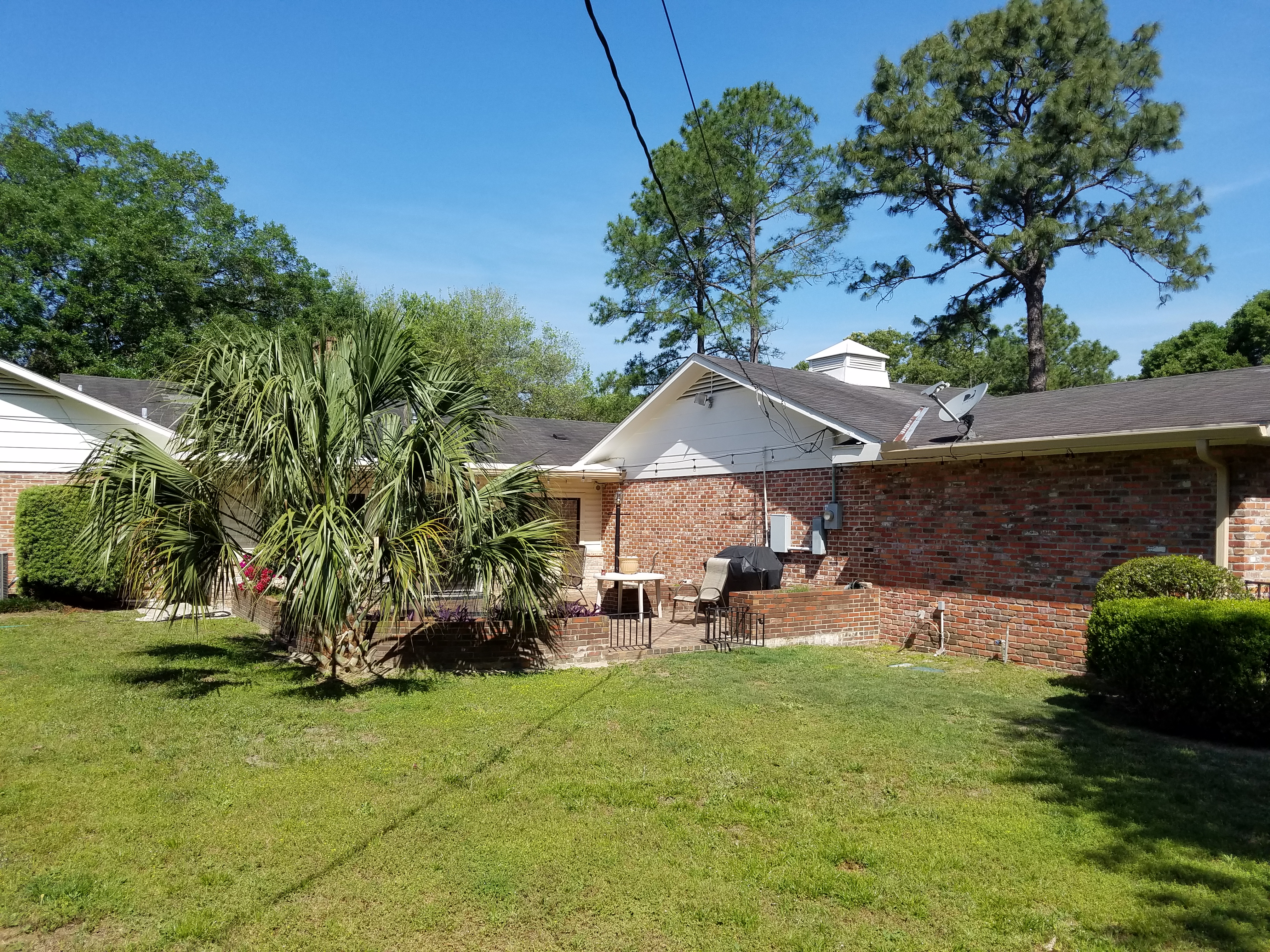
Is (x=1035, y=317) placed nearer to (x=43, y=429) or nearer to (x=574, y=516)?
(x=574, y=516)

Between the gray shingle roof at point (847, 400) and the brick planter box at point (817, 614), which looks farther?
the gray shingle roof at point (847, 400)

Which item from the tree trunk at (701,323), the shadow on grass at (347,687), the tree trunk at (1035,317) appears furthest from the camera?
the tree trunk at (701,323)

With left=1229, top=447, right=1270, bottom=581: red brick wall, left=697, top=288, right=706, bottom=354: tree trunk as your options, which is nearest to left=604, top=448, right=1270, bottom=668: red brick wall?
left=1229, top=447, right=1270, bottom=581: red brick wall

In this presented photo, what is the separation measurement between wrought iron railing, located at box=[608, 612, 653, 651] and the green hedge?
27.2 feet

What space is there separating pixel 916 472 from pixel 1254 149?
631 inches

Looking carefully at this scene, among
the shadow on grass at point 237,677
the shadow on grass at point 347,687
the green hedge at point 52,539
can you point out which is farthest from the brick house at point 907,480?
the shadow on grass at point 237,677

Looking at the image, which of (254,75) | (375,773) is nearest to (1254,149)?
(254,75)

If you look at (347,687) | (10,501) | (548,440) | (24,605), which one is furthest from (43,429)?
(347,687)

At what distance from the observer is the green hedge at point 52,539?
1347 cm

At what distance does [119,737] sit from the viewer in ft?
21.1

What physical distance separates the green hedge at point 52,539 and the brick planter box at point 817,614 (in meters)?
10.3

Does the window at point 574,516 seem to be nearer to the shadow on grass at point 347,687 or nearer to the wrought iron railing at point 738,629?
the wrought iron railing at point 738,629

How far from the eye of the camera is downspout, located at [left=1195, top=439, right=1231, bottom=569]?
8.32 m

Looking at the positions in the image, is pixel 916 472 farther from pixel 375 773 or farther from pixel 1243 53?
pixel 1243 53
